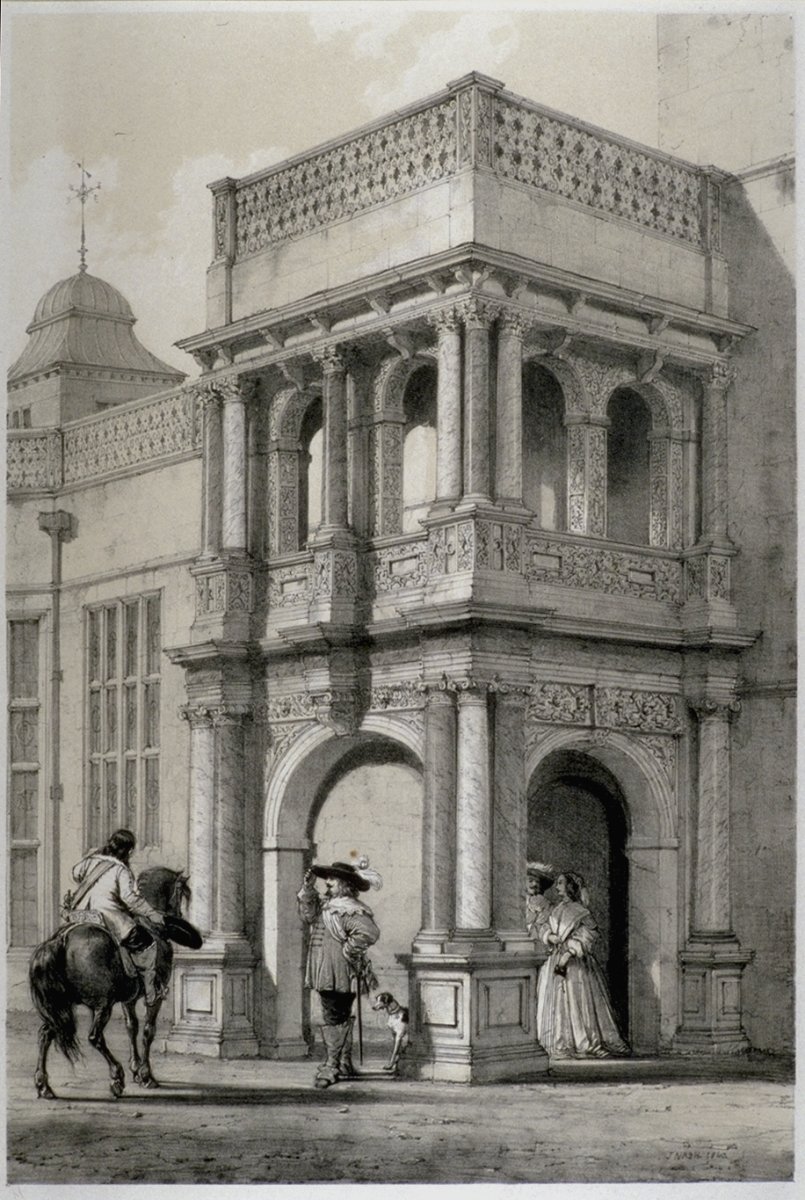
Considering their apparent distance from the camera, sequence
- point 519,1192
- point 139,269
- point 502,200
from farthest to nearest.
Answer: point 502,200
point 139,269
point 519,1192

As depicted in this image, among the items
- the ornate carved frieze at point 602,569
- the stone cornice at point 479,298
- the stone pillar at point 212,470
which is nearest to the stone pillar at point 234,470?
the stone pillar at point 212,470

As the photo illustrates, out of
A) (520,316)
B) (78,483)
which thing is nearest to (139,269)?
(78,483)

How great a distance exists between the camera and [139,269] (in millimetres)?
16578

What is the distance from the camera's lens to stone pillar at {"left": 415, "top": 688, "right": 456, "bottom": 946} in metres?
17.5

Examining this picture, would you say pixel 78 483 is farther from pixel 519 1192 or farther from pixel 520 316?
pixel 519 1192

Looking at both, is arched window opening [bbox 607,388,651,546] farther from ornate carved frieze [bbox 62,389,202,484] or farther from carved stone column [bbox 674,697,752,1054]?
ornate carved frieze [bbox 62,389,202,484]

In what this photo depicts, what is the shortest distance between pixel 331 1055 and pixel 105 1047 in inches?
75.4

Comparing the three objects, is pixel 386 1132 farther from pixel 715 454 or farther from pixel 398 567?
pixel 715 454

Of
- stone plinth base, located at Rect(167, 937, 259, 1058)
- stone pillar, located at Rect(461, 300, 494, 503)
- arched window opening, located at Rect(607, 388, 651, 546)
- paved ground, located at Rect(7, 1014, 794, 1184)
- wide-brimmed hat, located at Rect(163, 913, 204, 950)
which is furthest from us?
arched window opening, located at Rect(607, 388, 651, 546)

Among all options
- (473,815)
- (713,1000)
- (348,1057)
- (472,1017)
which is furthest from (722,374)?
(348,1057)

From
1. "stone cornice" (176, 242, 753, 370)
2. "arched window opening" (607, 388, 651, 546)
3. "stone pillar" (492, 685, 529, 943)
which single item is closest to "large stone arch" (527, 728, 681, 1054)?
"stone pillar" (492, 685, 529, 943)

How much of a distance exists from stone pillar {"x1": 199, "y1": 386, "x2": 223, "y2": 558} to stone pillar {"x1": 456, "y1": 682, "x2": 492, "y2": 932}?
2.87 m

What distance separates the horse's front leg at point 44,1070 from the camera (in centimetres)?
1551

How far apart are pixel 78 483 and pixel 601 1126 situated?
21.4ft
